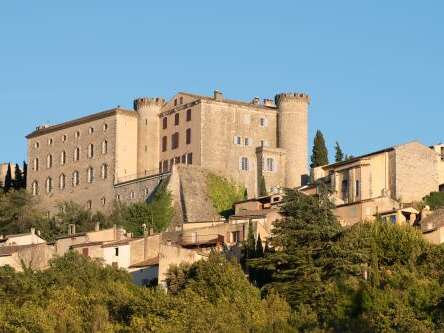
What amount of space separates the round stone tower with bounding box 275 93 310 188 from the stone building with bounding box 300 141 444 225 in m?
8.70

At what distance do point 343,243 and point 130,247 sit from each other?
14.0 metres

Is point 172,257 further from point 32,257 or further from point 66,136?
point 66,136

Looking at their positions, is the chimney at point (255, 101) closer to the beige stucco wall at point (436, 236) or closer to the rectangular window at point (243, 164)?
the rectangular window at point (243, 164)

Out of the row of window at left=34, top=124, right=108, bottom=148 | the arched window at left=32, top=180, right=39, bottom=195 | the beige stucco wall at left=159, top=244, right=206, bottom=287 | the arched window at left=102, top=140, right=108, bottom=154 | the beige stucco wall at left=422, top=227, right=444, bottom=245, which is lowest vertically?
the beige stucco wall at left=159, top=244, right=206, bottom=287

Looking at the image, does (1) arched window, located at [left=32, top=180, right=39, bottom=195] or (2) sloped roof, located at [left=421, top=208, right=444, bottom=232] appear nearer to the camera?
(2) sloped roof, located at [left=421, top=208, right=444, bottom=232]

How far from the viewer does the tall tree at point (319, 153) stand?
3620 inches

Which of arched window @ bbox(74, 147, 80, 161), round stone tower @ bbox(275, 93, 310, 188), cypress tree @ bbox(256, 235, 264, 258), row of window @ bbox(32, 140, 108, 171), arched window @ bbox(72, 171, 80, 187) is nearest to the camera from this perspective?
cypress tree @ bbox(256, 235, 264, 258)

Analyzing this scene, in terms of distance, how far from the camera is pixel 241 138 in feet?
306

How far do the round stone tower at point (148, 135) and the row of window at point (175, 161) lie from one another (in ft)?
1.64

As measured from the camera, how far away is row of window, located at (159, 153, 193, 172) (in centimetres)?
9259

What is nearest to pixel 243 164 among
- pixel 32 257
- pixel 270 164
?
pixel 270 164

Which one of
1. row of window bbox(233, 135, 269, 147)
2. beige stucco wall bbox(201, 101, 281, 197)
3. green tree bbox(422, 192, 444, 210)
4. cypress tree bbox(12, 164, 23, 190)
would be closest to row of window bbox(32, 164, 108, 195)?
cypress tree bbox(12, 164, 23, 190)

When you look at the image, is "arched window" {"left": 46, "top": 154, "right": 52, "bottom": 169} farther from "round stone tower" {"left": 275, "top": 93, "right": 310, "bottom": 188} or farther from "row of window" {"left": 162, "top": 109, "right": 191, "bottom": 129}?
"round stone tower" {"left": 275, "top": 93, "right": 310, "bottom": 188}

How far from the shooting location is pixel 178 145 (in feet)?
307
